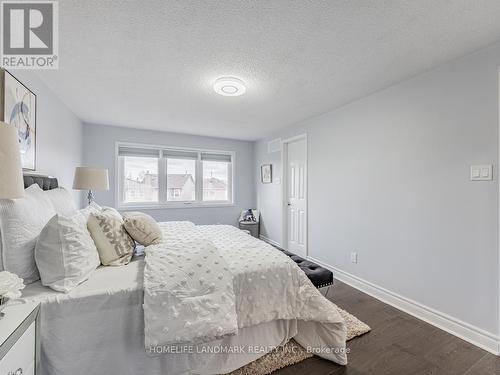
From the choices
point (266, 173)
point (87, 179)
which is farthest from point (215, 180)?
point (87, 179)

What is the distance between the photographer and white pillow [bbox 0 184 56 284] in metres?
1.19

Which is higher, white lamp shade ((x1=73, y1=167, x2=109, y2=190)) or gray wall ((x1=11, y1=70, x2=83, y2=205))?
gray wall ((x1=11, y1=70, x2=83, y2=205))

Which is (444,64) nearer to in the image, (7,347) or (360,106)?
(360,106)

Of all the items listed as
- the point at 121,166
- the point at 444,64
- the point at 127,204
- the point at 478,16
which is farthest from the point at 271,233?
the point at 478,16

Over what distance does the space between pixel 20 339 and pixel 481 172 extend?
2947 mm

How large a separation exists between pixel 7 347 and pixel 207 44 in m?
1.97

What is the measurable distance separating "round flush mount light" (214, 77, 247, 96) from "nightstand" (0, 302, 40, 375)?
211 cm

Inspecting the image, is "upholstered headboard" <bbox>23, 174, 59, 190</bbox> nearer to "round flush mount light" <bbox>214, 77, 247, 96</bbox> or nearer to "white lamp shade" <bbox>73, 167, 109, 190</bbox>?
"white lamp shade" <bbox>73, 167, 109, 190</bbox>

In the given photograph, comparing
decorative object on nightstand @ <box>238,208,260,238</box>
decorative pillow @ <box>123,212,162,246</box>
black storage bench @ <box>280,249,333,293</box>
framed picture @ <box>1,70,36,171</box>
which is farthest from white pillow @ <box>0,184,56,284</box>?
decorative object on nightstand @ <box>238,208,260,238</box>

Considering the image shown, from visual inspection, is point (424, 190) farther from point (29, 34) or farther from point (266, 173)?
point (29, 34)

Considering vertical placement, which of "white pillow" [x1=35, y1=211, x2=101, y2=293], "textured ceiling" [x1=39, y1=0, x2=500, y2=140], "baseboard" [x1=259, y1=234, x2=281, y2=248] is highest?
"textured ceiling" [x1=39, y1=0, x2=500, y2=140]

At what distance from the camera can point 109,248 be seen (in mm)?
1611

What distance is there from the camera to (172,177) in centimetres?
466

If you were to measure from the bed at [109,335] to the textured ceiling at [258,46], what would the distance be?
1667 mm
